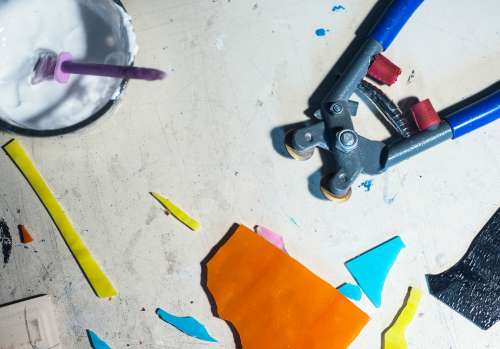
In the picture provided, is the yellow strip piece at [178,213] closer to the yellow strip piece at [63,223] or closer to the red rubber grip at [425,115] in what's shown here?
the yellow strip piece at [63,223]

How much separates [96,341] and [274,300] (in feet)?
0.68

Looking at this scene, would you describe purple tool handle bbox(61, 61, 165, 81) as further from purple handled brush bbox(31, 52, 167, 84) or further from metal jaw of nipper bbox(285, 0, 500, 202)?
metal jaw of nipper bbox(285, 0, 500, 202)

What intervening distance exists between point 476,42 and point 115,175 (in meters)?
0.44

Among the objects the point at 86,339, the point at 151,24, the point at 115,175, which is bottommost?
the point at 86,339

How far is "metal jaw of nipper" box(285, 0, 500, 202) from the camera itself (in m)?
0.58

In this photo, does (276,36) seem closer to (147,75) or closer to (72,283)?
(147,75)

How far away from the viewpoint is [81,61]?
606 mm

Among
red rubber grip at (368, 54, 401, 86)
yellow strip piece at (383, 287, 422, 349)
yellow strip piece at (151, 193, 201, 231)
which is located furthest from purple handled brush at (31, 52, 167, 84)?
yellow strip piece at (383, 287, 422, 349)

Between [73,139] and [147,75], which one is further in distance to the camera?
[73,139]

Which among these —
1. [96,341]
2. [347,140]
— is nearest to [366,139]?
[347,140]

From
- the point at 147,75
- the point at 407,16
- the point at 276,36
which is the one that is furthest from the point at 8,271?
the point at 407,16

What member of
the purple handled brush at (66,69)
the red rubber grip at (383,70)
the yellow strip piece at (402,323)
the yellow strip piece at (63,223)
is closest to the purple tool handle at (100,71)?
the purple handled brush at (66,69)

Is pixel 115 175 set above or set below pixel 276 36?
below

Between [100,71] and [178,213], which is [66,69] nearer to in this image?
[100,71]
